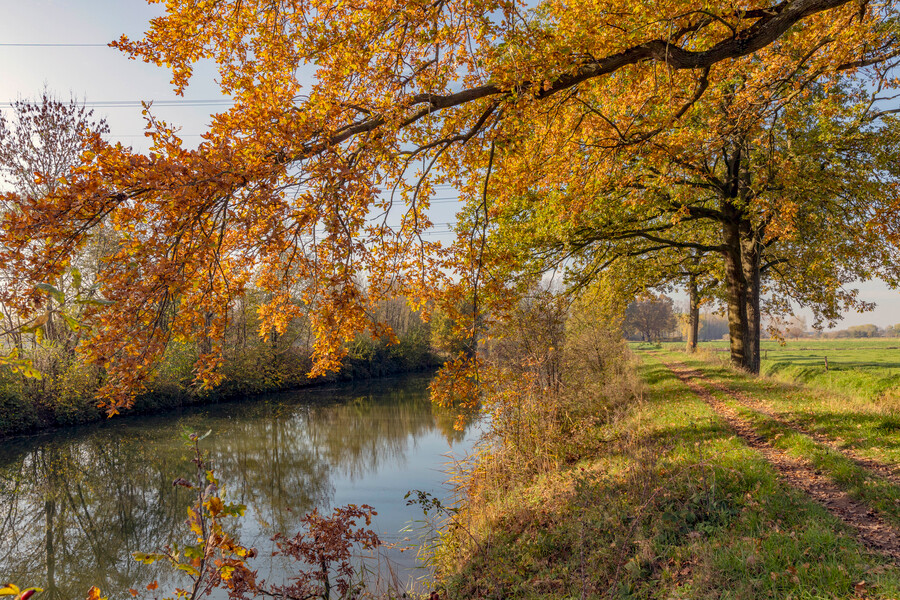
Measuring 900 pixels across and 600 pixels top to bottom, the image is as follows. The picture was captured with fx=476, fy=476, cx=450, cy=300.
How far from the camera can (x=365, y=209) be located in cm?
491

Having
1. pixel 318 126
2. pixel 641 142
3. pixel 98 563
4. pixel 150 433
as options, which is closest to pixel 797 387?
pixel 641 142

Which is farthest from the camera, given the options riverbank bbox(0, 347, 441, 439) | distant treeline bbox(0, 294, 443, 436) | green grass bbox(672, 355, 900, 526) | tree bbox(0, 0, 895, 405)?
riverbank bbox(0, 347, 441, 439)

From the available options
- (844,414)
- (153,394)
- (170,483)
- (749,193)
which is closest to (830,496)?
(844,414)

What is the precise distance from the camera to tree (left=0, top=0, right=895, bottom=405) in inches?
148

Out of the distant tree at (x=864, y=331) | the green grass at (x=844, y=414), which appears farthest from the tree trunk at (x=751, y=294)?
the distant tree at (x=864, y=331)

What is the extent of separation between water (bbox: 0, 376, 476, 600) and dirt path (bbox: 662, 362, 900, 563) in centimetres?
529

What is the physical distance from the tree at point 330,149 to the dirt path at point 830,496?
4099 mm

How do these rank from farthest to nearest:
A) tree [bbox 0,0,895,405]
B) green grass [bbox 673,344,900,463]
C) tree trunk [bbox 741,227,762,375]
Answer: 1. tree trunk [bbox 741,227,762,375]
2. green grass [bbox 673,344,900,463]
3. tree [bbox 0,0,895,405]

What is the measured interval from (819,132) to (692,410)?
6.72m

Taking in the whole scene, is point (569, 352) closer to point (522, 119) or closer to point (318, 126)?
point (522, 119)

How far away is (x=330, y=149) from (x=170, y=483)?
35.9 ft

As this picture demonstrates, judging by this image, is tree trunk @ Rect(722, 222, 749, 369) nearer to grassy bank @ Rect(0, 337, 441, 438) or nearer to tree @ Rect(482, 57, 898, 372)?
tree @ Rect(482, 57, 898, 372)

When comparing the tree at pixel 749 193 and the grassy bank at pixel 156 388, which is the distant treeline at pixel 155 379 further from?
the tree at pixel 749 193

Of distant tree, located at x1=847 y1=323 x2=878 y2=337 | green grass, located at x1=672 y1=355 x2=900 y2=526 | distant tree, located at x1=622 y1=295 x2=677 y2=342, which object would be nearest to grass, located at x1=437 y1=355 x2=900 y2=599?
green grass, located at x1=672 y1=355 x2=900 y2=526
